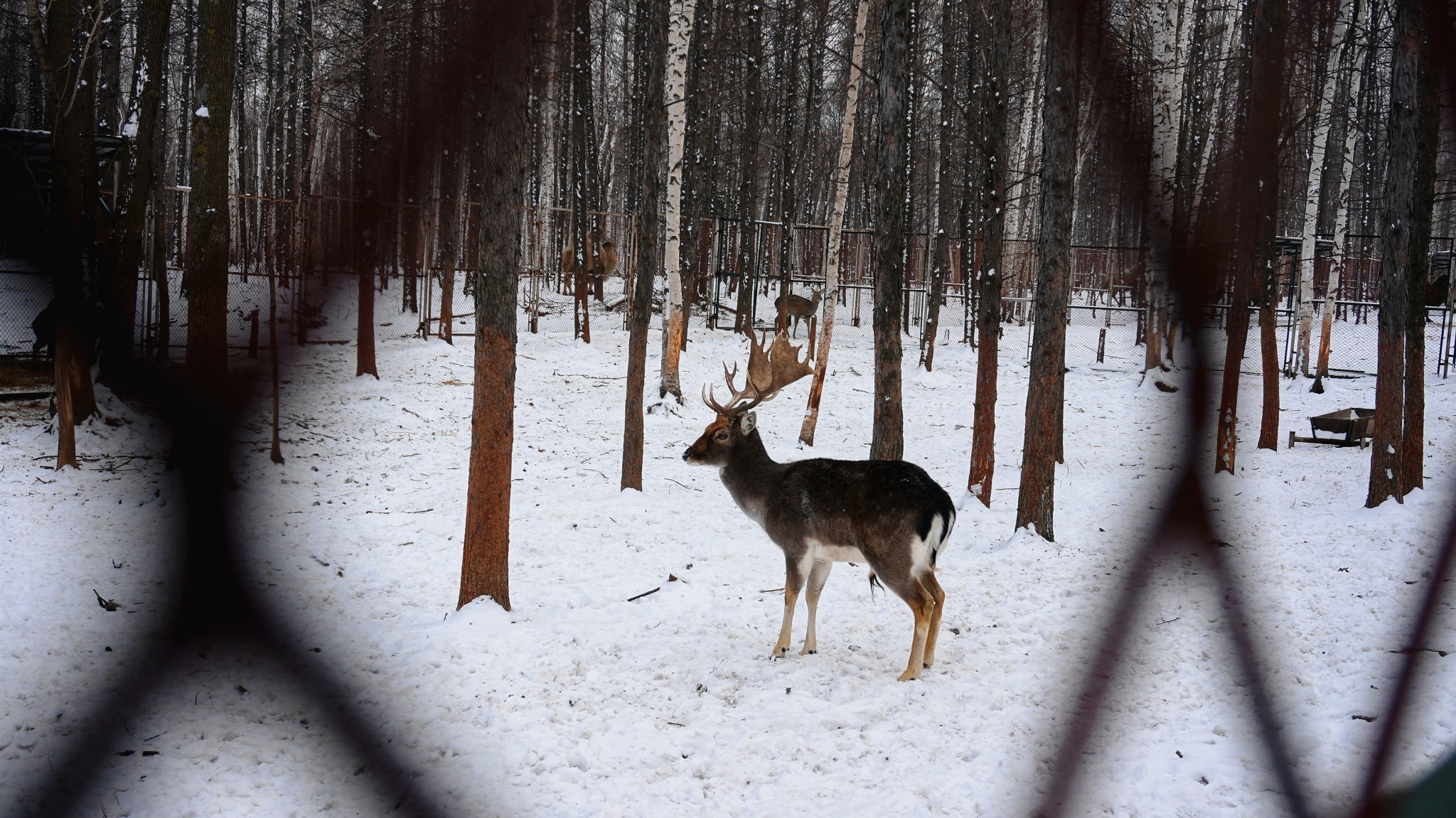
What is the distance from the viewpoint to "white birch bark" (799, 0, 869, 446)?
46.4 ft

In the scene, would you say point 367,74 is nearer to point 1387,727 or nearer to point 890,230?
point 1387,727

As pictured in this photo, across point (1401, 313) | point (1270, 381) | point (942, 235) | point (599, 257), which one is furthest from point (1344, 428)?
point (599, 257)

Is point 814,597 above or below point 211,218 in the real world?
below

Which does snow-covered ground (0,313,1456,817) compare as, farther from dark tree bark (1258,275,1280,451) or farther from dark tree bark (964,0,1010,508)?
dark tree bark (1258,275,1280,451)

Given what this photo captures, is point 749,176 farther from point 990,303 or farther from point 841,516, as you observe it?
point 841,516

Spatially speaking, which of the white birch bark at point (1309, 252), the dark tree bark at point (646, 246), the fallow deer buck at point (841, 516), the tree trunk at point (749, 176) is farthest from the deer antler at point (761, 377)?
the tree trunk at point (749, 176)

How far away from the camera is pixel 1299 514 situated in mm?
9797

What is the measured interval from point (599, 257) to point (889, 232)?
19527mm

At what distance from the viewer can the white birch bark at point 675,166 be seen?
13.6m

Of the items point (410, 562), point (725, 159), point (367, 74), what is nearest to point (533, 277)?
point (725, 159)

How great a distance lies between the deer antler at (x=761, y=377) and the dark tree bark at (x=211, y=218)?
6829 millimetres

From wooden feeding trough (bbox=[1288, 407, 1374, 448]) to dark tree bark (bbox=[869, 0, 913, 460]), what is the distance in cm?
765

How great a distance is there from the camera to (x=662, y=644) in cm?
686

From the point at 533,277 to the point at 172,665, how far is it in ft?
78.3
